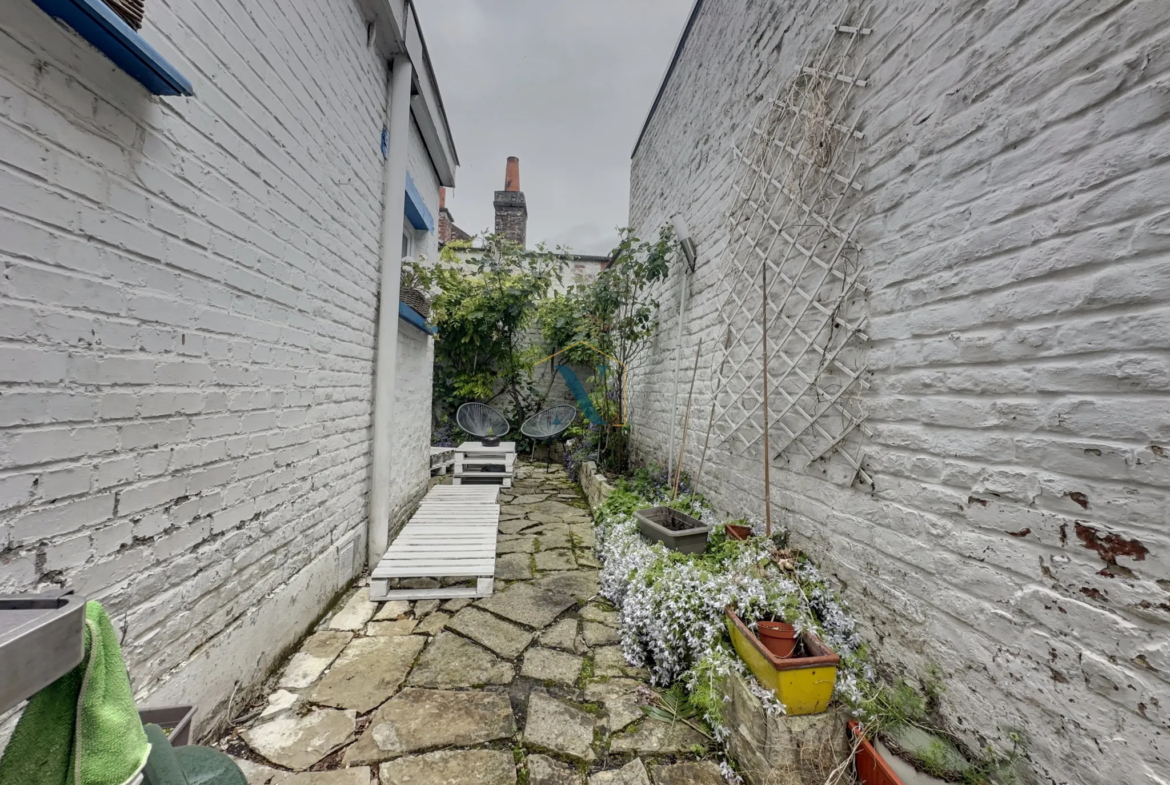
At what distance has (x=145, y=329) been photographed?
1328 millimetres

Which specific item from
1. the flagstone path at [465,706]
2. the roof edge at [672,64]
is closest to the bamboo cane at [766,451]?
the flagstone path at [465,706]

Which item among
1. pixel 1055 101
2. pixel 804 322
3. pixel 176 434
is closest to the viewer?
pixel 1055 101

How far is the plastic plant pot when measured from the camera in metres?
1.14

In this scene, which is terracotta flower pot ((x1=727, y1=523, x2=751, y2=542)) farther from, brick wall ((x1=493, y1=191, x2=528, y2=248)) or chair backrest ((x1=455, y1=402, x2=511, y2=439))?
brick wall ((x1=493, y1=191, x2=528, y2=248))

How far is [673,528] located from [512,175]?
10.4 m

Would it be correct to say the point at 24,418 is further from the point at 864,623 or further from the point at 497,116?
the point at 497,116

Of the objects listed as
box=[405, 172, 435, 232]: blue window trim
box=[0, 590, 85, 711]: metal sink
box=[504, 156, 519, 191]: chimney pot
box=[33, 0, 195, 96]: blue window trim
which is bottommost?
box=[0, 590, 85, 711]: metal sink

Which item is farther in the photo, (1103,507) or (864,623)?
(864,623)

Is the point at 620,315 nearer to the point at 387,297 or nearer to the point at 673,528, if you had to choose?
the point at 387,297

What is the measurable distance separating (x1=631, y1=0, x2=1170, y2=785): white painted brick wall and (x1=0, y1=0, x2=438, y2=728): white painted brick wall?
2.47m

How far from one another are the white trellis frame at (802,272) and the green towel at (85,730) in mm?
2204

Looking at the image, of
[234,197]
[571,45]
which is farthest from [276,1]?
[571,45]

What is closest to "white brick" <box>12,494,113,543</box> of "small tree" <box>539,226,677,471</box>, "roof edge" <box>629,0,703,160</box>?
"small tree" <box>539,226,677,471</box>

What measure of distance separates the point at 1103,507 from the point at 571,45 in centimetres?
712
